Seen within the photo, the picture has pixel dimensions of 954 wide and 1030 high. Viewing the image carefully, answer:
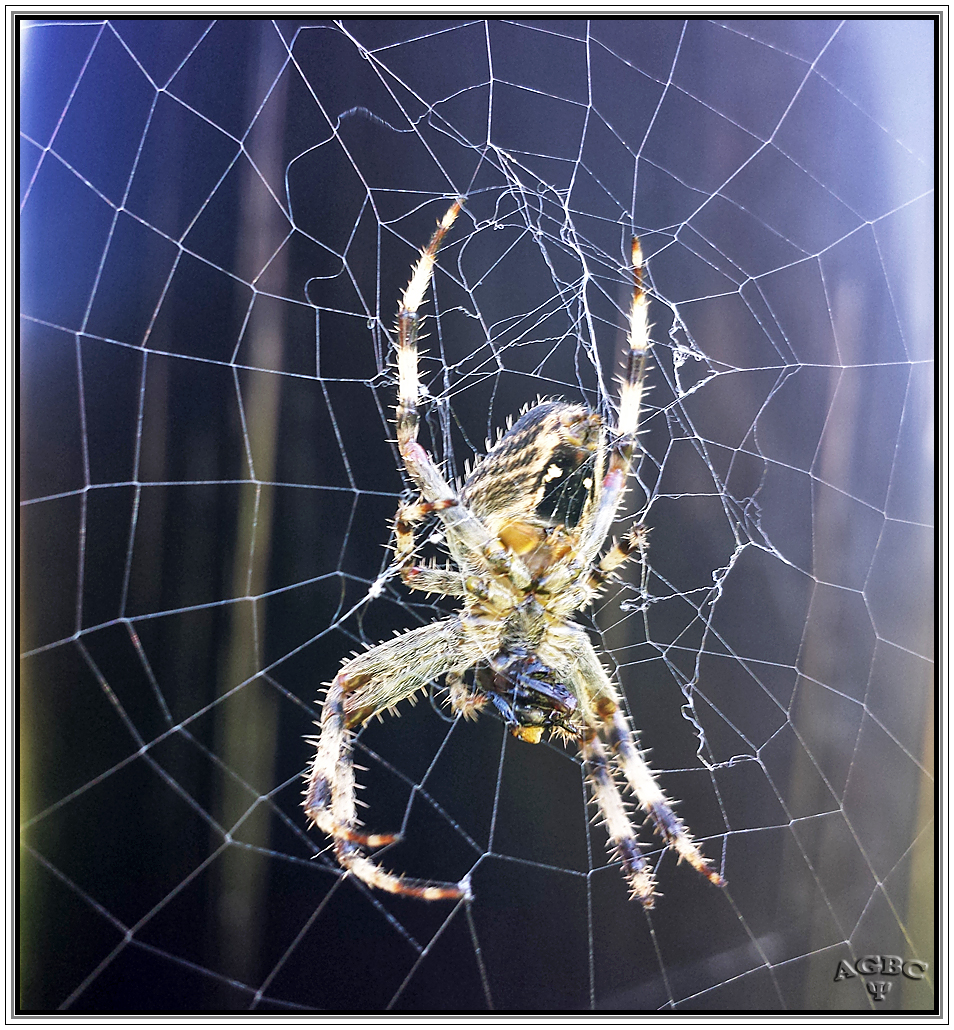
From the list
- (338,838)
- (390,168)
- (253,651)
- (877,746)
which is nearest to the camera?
(338,838)

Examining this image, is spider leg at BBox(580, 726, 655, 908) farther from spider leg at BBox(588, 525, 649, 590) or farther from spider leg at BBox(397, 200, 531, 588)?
spider leg at BBox(397, 200, 531, 588)

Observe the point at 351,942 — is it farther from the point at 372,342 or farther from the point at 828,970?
the point at 372,342

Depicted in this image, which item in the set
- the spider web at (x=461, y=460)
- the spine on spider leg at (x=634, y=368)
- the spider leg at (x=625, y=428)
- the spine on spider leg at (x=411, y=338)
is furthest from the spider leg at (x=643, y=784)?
the spine on spider leg at (x=411, y=338)

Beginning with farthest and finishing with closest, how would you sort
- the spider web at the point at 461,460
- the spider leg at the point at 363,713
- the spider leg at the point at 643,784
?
1. the spider web at the point at 461,460
2. the spider leg at the point at 643,784
3. the spider leg at the point at 363,713

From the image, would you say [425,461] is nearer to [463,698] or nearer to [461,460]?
[461,460]

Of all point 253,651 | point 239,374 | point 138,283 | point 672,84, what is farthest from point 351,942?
point 672,84

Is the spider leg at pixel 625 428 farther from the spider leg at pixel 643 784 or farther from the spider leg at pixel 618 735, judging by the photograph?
the spider leg at pixel 643 784
